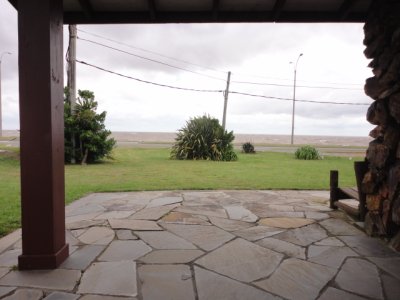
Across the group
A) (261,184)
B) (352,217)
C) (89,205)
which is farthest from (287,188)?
(89,205)

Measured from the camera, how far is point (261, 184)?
777cm

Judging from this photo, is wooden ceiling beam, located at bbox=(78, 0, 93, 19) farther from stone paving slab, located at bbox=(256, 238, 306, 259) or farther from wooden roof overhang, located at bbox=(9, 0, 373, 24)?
stone paving slab, located at bbox=(256, 238, 306, 259)

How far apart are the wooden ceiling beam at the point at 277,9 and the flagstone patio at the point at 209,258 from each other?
8.30ft

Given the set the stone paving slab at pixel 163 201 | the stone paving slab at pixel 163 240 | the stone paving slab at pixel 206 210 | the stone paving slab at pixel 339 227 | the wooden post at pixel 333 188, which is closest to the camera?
the stone paving slab at pixel 163 240

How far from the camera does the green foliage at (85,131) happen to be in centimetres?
1202

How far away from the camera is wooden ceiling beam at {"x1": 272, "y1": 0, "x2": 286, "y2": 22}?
3.56m

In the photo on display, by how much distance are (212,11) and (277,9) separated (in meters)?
0.72

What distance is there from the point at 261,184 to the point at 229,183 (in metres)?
0.76

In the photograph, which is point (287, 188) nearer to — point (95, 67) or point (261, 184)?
point (261, 184)

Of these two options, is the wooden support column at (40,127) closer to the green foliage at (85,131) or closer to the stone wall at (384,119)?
the stone wall at (384,119)

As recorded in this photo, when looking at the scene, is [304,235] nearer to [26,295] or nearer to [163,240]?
[163,240]

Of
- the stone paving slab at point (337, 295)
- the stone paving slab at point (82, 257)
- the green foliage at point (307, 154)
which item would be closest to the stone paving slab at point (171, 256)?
the stone paving slab at point (82, 257)

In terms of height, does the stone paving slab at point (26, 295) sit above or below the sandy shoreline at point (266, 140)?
below

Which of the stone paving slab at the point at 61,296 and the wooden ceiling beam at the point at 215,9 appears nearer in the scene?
the stone paving slab at the point at 61,296
